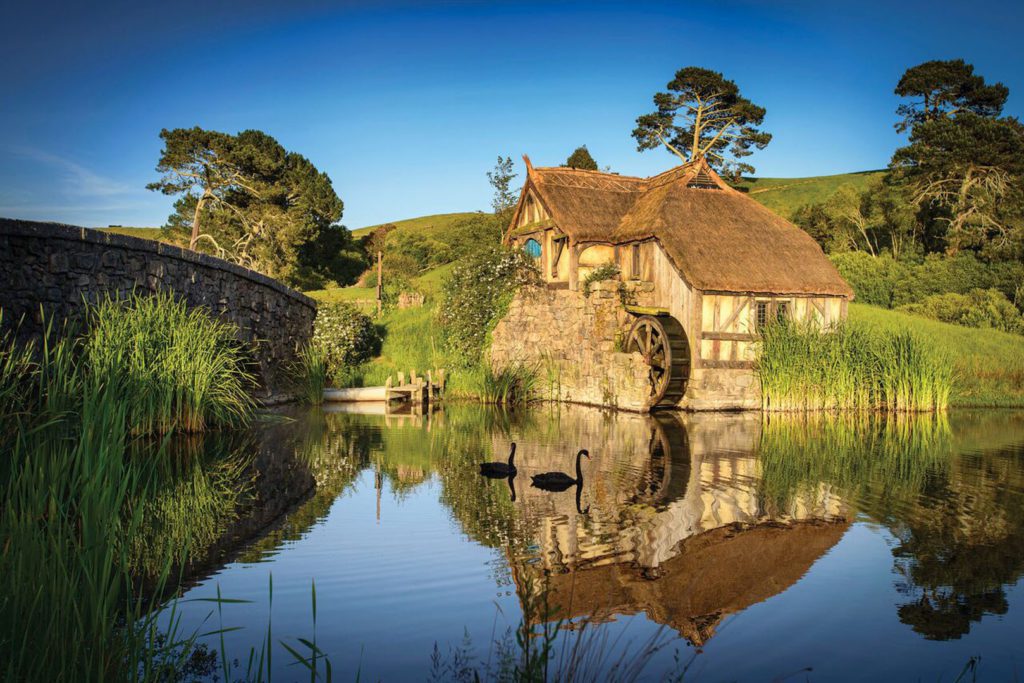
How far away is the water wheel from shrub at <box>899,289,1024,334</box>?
60.0 ft

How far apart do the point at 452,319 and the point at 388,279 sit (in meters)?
23.1

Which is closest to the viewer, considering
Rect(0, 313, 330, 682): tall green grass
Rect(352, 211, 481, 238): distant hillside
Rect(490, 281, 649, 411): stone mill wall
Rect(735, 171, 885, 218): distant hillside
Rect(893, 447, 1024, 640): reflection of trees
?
Rect(0, 313, 330, 682): tall green grass

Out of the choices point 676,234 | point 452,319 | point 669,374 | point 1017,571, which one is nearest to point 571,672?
point 1017,571

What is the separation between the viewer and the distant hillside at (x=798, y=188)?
74812 millimetres

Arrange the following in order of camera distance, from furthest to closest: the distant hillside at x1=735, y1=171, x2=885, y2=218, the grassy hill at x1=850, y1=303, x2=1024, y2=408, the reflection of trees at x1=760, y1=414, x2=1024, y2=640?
the distant hillside at x1=735, y1=171, x2=885, y2=218, the grassy hill at x1=850, y1=303, x2=1024, y2=408, the reflection of trees at x1=760, y1=414, x2=1024, y2=640

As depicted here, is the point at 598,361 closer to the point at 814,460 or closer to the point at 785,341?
the point at 785,341

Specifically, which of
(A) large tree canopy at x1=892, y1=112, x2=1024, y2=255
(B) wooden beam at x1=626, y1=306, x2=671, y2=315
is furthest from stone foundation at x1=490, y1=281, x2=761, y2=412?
(A) large tree canopy at x1=892, y1=112, x2=1024, y2=255

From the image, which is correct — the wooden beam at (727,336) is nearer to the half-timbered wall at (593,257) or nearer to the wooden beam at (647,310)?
the wooden beam at (647,310)

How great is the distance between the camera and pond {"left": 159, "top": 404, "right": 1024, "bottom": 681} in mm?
5035

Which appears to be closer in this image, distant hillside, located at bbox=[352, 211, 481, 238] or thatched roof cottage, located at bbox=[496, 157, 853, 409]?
thatched roof cottage, located at bbox=[496, 157, 853, 409]

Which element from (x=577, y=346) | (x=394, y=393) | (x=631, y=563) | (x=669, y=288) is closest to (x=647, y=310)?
(x=669, y=288)

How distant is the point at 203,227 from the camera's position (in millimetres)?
46500

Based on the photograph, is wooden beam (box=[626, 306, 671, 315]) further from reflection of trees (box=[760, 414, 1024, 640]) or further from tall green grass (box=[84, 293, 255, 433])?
tall green grass (box=[84, 293, 255, 433])

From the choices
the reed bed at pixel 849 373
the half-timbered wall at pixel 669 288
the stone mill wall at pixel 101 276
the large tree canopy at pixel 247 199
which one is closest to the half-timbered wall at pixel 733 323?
the half-timbered wall at pixel 669 288
